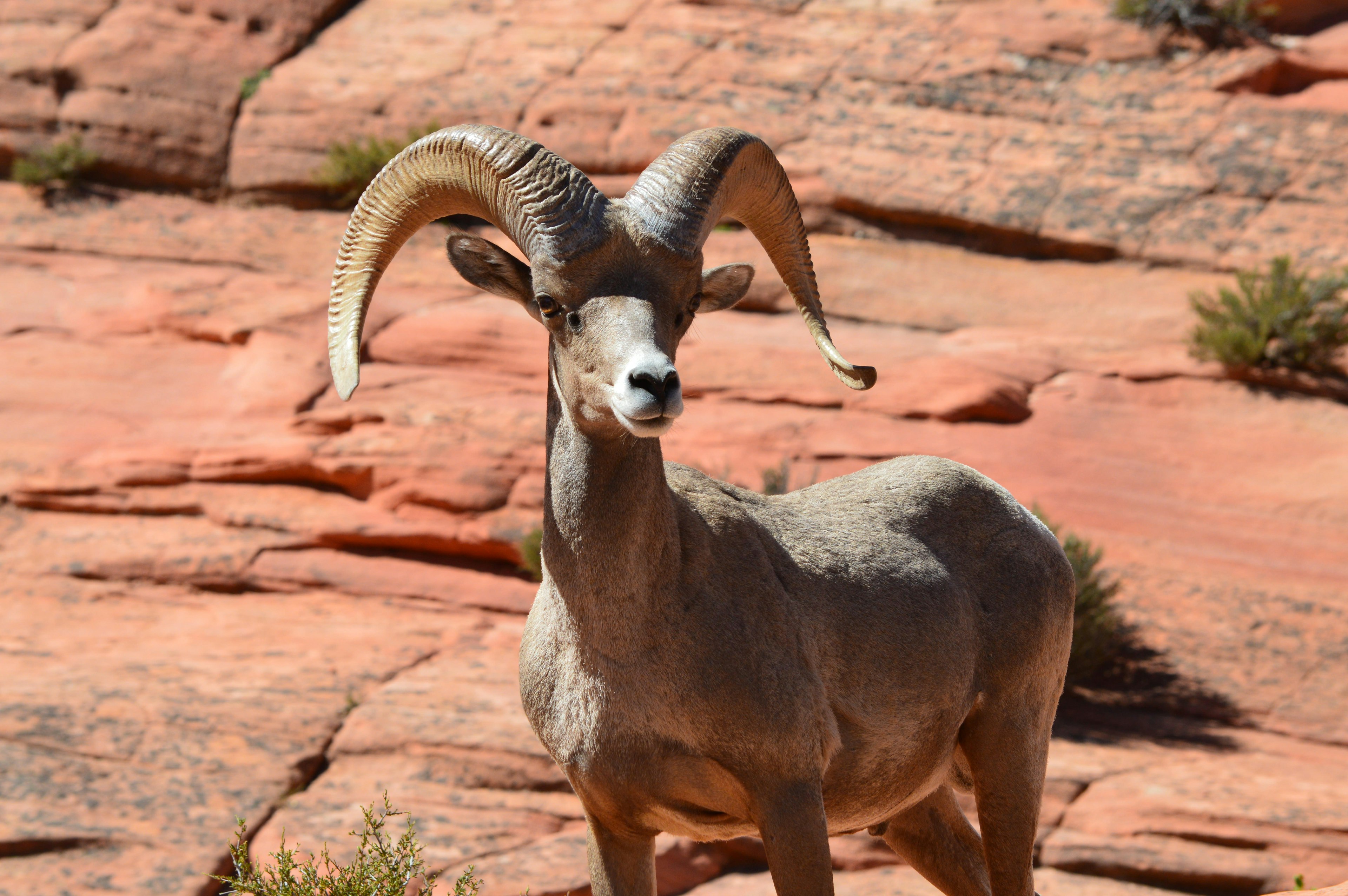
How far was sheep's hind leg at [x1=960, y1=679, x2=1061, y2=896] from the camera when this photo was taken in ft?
13.4

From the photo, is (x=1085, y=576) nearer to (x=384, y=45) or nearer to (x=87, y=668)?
(x=87, y=668)

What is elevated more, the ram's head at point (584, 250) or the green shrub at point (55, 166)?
the ram's head at point (584, 250)

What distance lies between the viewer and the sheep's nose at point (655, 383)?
2.94m

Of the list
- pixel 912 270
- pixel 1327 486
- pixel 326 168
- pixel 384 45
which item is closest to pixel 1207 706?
pixel 1327 486

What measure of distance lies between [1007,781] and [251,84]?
12931mm

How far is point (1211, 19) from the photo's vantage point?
43.9 feet

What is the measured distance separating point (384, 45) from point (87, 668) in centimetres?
942

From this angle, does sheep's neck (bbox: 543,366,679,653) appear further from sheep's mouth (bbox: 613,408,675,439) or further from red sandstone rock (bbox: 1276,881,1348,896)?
red sandstone rock (bbox: 1276,881,1348,896)

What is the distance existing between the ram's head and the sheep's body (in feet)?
1.80

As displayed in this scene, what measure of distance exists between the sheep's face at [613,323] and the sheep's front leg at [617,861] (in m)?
1.23

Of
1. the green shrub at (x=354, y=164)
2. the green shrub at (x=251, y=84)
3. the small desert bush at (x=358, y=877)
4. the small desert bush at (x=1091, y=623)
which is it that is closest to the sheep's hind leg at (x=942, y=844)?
the small desert bush at (x=358, y=877)

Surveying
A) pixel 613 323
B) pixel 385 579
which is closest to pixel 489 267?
pixel 613 323

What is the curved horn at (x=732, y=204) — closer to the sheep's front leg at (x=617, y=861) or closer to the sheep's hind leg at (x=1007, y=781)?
the sheep's hind leg at (x=1007, y=781)

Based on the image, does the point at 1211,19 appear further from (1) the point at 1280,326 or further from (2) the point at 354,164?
(2) the point at 354,164
